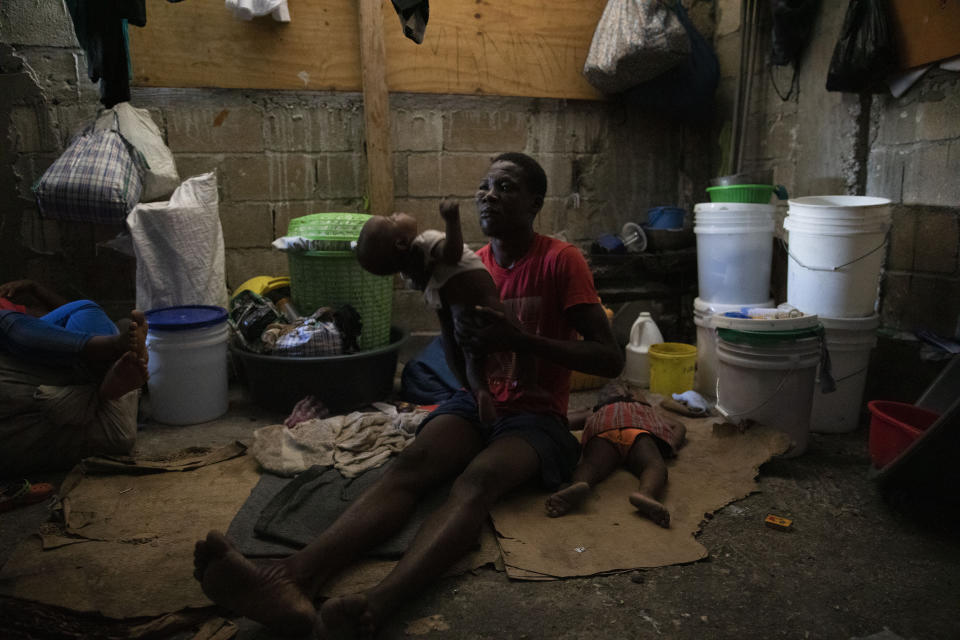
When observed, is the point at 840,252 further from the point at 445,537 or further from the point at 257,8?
the point at 257,8

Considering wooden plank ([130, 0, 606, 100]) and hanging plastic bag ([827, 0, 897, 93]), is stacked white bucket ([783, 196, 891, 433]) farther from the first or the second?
wooden plank ([130, 0, 606, 100])

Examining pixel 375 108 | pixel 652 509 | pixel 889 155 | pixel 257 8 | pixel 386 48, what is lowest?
pixel 652 509

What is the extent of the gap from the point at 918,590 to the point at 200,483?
2554 millimetres

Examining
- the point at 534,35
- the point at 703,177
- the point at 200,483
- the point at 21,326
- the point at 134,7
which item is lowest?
the point at 200,483

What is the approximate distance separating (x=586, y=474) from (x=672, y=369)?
4.98 ft

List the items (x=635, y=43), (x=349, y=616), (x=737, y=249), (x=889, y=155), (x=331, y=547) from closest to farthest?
(x=349, y=616) → (x=331, y=547) → (x=889, y=155) → (x=737, y=249) → (x=635, y=43)

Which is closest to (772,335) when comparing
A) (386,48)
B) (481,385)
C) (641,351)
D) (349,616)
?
(641,351)

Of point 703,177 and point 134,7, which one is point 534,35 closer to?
point 703,177

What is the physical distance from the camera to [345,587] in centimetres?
185

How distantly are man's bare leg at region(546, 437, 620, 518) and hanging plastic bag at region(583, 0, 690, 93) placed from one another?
2666 mm

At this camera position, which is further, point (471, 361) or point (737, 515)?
point (737, 515)

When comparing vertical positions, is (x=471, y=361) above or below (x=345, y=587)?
above

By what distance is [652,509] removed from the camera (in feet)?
7.13

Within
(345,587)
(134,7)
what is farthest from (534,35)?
(345,587)
